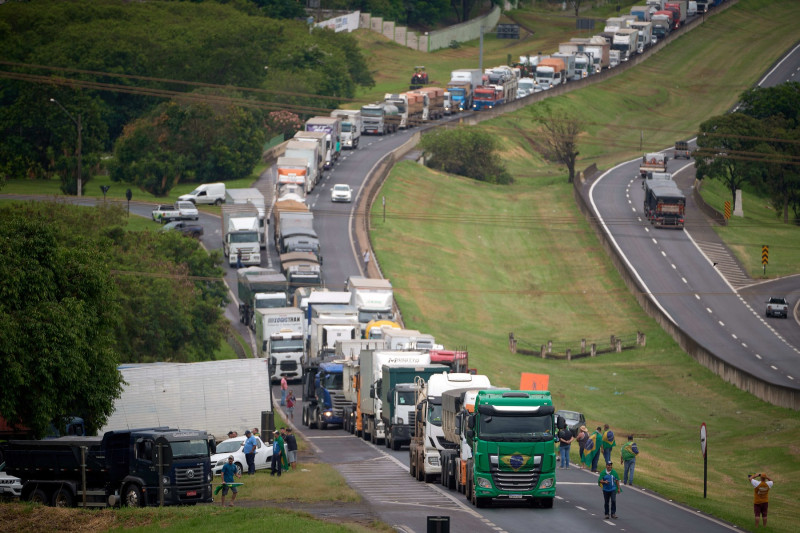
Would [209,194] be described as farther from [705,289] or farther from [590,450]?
[590,450]

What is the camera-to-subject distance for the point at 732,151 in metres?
117

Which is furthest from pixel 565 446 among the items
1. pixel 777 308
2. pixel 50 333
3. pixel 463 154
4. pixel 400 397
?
pixel 463 154

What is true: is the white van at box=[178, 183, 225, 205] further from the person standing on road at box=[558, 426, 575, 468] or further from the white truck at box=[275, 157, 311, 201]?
the person standing on road at box=[558, 426, 575, 468]

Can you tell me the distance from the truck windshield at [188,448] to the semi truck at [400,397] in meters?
12.2

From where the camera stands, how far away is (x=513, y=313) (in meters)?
86.9

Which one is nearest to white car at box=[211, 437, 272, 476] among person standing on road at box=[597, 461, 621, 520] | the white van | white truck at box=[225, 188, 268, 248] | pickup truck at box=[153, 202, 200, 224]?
person standing on road at box=[597, 461, 621, 520]

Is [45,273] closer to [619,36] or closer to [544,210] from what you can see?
[544,210]

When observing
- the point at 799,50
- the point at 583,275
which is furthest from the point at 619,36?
the point at 583,275

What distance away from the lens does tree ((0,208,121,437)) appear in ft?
122

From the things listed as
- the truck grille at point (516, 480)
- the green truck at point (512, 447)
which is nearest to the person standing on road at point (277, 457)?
the green truck at point (512, 447)

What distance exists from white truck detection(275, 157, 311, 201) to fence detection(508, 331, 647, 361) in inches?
1076

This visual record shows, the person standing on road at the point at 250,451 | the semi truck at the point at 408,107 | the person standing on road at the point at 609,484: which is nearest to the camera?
the person standing on road at the point at 609,484

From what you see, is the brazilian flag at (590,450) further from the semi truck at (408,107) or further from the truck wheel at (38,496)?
the semi truck at (408,107)

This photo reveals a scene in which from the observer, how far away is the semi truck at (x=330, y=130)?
4599 inches
